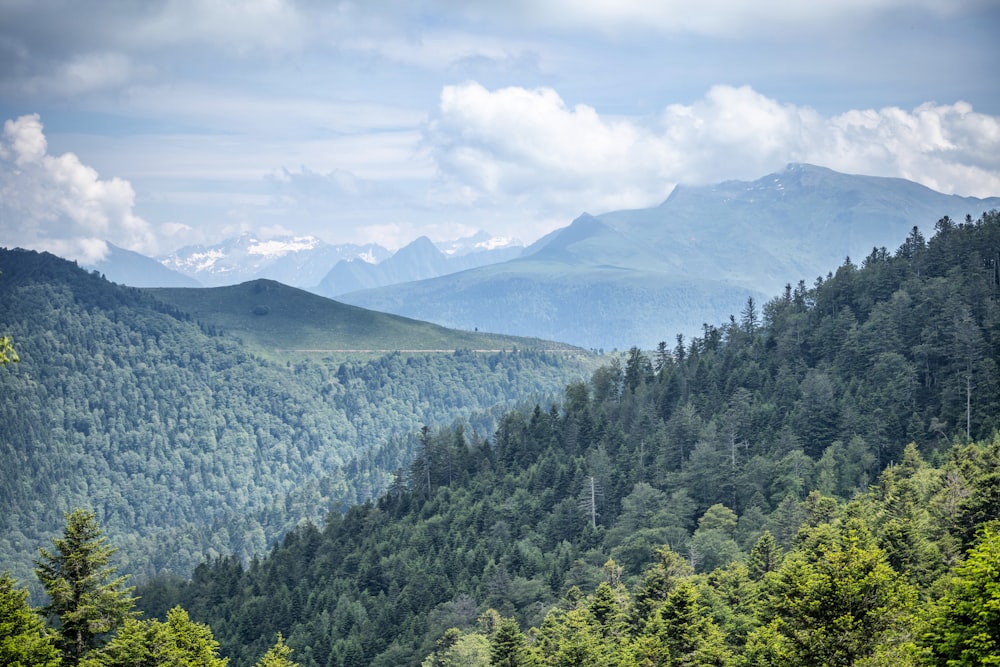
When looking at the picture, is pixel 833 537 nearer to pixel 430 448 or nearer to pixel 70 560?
pixel 70 560

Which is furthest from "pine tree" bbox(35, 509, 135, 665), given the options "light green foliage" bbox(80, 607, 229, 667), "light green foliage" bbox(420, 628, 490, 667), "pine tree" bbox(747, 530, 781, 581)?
"pine tree" bbox(747, 530, 781, 581)

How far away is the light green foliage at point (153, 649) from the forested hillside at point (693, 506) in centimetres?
2182

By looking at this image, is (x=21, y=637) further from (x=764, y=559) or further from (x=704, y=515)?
(x=704, y=515)

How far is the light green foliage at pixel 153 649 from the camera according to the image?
174 ft

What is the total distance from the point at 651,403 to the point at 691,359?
17099 mm

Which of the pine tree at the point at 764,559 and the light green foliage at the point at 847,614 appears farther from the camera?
the pine tree at the point at 764,559

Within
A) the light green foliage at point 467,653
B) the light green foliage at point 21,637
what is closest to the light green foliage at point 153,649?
the light green foliage at point 21,637

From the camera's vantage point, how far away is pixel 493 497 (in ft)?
564

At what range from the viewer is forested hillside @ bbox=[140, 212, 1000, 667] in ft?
228

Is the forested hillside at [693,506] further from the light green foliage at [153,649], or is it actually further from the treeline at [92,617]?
the treeline at [92,617]

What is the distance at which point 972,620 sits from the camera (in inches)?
1585

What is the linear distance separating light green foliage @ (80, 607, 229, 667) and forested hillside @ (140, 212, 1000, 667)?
859 inches

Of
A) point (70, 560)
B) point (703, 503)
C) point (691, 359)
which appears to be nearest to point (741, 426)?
point (703, 503)

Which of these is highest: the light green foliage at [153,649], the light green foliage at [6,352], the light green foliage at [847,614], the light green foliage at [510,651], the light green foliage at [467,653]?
the light green foliage at [6,352]
